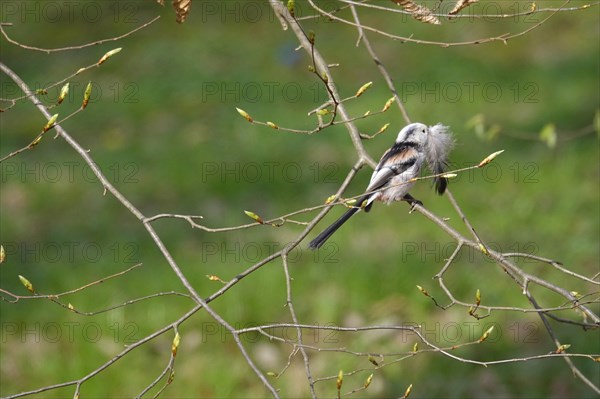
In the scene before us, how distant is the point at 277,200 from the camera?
7.53m

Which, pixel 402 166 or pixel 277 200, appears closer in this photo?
pixel 402 166

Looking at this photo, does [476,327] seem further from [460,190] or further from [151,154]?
[151,154]

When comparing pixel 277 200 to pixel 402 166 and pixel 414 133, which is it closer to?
pixel 402 166

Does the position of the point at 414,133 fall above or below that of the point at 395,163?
above

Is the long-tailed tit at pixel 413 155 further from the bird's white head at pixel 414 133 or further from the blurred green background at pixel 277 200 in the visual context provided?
the blurred green background at pixel 277 200

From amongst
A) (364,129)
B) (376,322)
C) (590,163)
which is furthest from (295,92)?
(376,322)

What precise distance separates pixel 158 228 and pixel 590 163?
4.12 meters

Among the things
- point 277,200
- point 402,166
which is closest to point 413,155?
point 402,166

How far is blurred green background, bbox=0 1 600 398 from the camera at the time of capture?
570cm

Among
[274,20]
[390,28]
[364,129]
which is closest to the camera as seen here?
[364,129]

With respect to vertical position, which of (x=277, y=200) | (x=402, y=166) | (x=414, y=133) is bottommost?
(x=277, y=200)

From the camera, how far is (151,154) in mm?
8633

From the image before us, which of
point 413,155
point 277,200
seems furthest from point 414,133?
point 277,200

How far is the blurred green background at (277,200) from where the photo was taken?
570 cm
